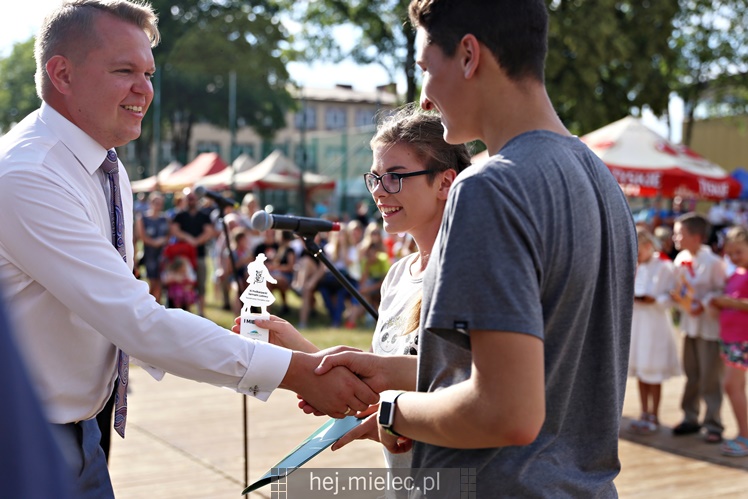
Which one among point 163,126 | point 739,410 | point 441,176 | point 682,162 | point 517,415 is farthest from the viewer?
point 163,126

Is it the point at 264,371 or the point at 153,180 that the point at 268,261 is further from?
the point at 153,180

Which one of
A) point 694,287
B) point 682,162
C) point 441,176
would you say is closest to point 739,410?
point 694,287

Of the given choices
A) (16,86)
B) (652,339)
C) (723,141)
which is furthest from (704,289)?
(16,86)

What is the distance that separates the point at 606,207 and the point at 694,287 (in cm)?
605

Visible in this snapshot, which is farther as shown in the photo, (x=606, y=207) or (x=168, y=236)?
(x=168, y=236)

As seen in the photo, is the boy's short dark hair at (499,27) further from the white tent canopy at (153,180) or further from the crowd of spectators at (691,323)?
the white tent canopy at (153,180)

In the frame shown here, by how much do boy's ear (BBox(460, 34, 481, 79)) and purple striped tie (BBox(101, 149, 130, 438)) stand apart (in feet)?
4.83

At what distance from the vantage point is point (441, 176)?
2.80 metres

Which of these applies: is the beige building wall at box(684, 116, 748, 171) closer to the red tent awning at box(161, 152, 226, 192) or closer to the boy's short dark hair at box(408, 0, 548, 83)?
the red tent awning at box(161, 152, 226, 192)

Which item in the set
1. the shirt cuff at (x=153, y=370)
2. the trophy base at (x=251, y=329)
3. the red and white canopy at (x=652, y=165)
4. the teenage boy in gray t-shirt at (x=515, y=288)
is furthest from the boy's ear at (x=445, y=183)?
the red and white canopy at (x=652, y=165)

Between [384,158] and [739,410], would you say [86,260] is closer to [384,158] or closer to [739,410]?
[384,158]

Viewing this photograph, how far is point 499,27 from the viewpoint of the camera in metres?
1.61

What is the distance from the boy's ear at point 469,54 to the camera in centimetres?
162

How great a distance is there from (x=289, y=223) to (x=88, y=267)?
99cm
